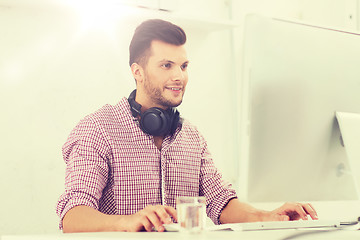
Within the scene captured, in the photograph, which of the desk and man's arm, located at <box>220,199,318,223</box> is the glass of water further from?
man's arm, located at <box>220,199,318,223</box>

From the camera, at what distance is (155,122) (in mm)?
1421

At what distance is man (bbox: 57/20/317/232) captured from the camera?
1.24 meters

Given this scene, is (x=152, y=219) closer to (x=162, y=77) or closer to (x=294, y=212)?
(x=294, y=212)

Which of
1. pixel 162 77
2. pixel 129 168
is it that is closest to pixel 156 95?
pixel 162 77

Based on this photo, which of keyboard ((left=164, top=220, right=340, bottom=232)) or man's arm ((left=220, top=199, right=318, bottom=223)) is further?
man's arm ((left=220, top=199, right=318, bottom=223))

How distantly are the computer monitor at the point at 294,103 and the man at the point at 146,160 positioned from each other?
13 centimetres

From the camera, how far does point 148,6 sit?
2.05 m

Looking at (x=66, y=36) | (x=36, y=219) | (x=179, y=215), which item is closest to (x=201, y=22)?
(x=66, y=36)

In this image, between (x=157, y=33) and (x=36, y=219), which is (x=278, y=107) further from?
(x=36, y=219)

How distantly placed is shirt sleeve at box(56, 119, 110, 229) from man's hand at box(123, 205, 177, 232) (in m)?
0.36

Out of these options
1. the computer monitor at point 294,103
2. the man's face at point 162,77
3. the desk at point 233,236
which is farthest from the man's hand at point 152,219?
the man's face at point 162,77

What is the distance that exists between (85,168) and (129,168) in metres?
0.19

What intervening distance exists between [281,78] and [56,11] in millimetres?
1176

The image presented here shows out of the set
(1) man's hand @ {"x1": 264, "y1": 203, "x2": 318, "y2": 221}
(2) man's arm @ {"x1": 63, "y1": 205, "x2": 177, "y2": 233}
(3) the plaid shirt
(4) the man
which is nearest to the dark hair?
(4) the man
